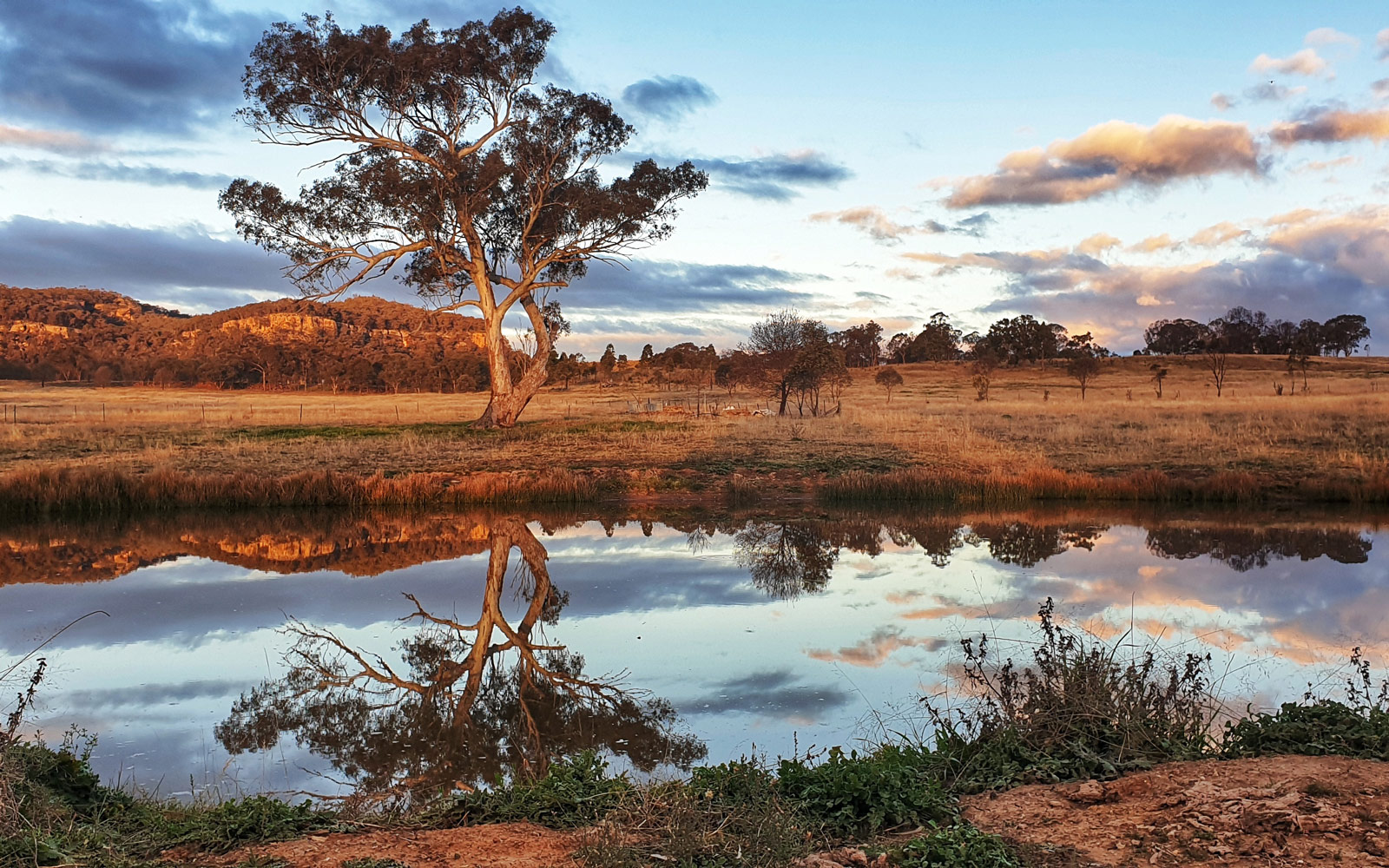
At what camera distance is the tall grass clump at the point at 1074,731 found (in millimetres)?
5441

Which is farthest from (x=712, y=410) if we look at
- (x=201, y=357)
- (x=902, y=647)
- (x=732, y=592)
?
(x=201, y=357)

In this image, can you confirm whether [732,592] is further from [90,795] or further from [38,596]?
[38,596]

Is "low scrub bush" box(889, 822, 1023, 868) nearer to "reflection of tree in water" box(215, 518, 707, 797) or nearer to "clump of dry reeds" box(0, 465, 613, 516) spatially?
"reflection of tree in water" box(215, 518, 707, 797)

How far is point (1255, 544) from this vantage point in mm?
14930

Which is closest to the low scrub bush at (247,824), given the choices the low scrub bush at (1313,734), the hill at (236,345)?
the low scrub bush at (1313,734)

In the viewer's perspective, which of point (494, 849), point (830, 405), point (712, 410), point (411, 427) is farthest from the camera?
point (830, 405)

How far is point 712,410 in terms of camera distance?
40.7 meters

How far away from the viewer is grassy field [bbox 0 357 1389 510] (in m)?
21.4

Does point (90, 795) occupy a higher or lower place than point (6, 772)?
lower

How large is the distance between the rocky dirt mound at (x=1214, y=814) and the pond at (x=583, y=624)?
5.78ft

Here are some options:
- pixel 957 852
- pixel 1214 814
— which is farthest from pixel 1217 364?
pixel 957 852

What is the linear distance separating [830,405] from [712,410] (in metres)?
8.21

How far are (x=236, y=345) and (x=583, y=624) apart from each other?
328 feet

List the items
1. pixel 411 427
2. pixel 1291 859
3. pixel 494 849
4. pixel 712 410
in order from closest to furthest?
pixel 1291 859 → pixel 494 849 → pixel 411 427 → pixel 712 410
